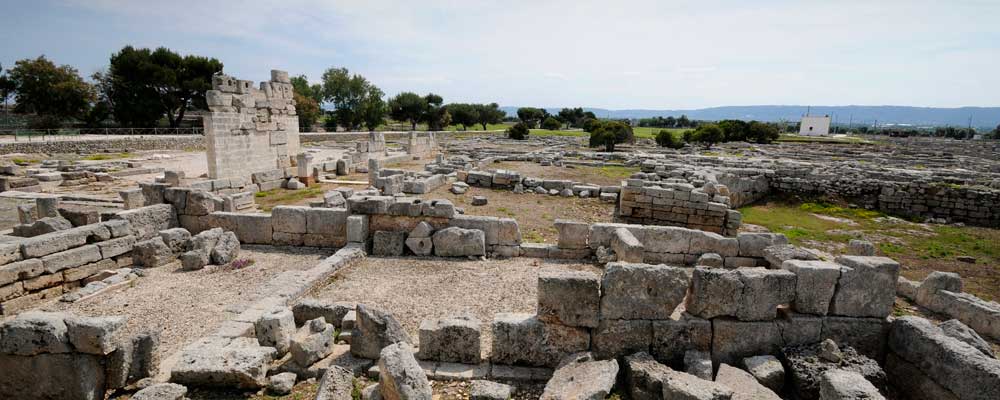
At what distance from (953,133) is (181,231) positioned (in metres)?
111

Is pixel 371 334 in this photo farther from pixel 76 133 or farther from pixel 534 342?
pixel 76 133

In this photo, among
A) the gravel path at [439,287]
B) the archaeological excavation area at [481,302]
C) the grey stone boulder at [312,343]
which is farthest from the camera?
the gravel path at [439,287]

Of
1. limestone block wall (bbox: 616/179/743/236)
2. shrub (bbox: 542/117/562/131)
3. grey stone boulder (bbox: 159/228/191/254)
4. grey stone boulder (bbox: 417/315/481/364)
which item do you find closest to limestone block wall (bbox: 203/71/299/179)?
grey stone boulder (bbox: 159/228/191/254)

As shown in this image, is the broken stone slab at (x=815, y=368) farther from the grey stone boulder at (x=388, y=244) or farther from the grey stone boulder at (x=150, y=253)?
the grey stone boulder at (x=150, y=253)

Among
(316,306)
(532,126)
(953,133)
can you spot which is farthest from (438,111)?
(953,133)

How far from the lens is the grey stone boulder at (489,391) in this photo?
17.4 ft

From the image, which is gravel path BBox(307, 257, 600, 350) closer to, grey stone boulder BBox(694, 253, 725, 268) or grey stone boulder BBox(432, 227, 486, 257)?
grey stone boulder BBox(432, 227, 486, 257)

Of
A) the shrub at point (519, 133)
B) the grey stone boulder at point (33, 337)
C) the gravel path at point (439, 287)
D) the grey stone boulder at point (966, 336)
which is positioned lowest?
the gravel path at point (439, 287)

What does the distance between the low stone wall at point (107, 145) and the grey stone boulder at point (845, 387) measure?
1584 inches

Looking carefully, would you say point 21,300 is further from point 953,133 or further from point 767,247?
point 953,133

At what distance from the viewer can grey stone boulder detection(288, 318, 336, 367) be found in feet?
19.5

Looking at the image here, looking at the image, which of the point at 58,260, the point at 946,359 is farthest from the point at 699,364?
the point at 58,260

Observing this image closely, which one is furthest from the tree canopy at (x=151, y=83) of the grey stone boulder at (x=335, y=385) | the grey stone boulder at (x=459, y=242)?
the grey stone boulder at (x=335, y=385)

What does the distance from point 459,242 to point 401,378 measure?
5.82 metres
